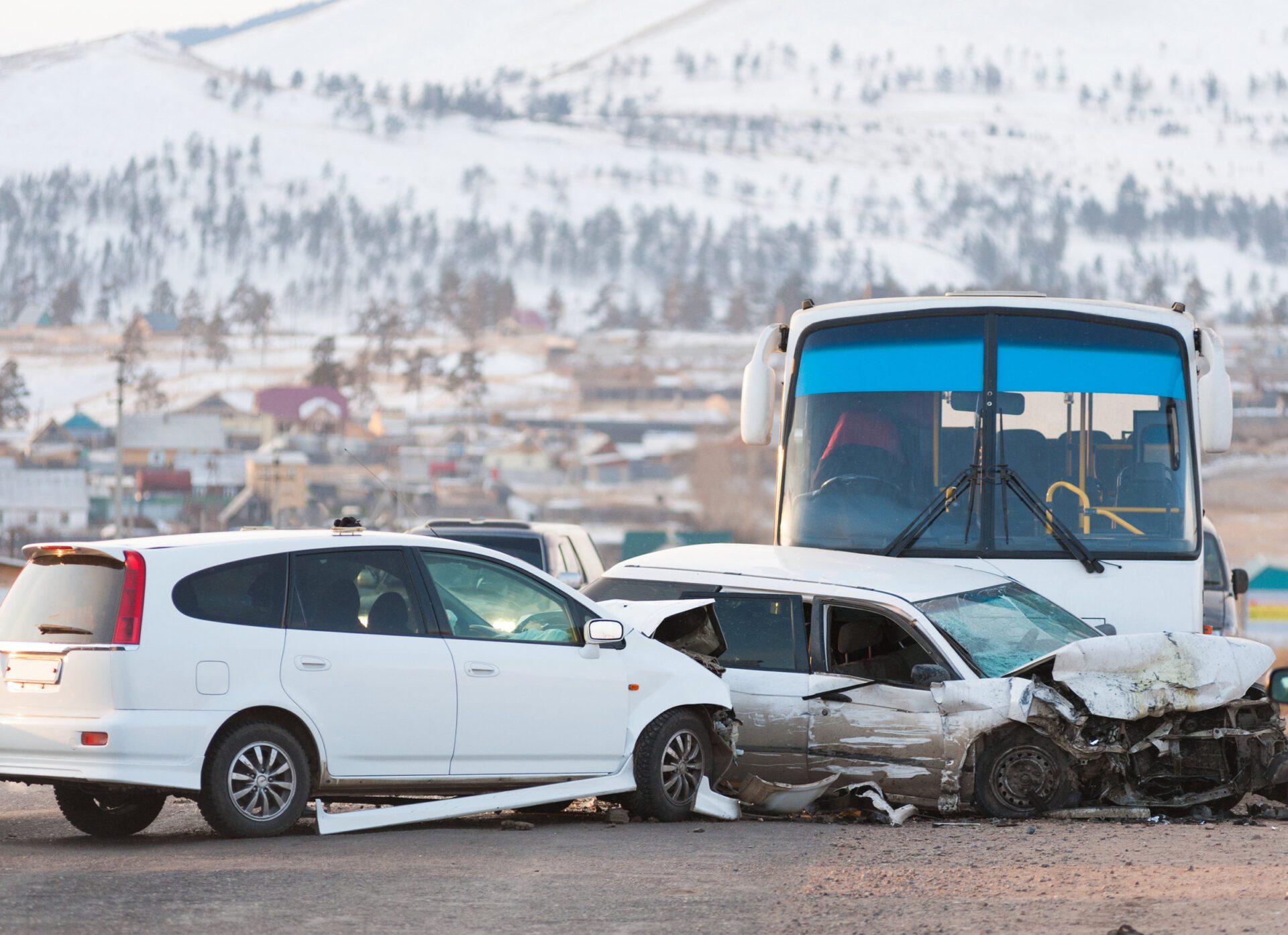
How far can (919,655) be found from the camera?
10.5m

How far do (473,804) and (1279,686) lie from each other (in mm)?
4372

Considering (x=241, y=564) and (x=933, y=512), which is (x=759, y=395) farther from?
(x=241, y=564)

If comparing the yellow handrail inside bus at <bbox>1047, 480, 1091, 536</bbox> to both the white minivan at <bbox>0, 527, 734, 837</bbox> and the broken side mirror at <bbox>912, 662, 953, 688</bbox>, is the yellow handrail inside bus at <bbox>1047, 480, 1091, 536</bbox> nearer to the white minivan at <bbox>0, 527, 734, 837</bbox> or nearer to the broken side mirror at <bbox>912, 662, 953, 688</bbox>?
the broken side mirror at <bbox>912, 662, 953, 688</bbox>

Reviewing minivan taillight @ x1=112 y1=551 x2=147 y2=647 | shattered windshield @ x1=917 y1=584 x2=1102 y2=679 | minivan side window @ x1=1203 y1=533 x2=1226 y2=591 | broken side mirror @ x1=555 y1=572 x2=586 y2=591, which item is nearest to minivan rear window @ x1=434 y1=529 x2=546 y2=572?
broken side mirror @ x1=555 y1=572 x2=586 y2=591

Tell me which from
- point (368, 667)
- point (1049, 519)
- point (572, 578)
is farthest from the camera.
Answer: point (572, 578)

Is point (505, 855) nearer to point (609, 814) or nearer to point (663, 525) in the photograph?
point (609, 814)

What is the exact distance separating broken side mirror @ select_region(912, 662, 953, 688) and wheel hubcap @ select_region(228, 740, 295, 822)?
329cm

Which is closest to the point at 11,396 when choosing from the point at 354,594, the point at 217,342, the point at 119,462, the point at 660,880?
the point at 217,342

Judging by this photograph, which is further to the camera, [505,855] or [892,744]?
[892,744]

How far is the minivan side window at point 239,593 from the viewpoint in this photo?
8570 millimetres

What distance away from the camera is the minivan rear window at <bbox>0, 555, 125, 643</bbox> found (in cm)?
850

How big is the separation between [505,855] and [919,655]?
3032mm

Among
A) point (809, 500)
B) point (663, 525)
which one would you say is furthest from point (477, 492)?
point (809, 500)

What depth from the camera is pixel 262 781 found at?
8.63m
